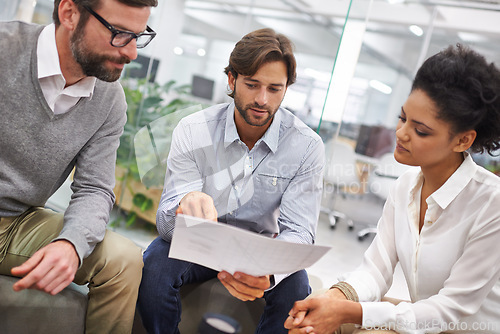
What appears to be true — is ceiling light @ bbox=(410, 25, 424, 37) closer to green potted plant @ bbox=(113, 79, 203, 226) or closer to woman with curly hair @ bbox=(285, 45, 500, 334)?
green potted plant @ bbox=(113, 79, 203, 226)

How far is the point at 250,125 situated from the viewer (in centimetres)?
135

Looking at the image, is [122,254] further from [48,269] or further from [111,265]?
[48,269]

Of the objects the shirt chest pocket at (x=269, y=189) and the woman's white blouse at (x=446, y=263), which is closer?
the woman's white blouse at (x=446, y=263)

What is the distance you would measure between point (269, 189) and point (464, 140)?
518 mm

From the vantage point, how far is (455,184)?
1.22m

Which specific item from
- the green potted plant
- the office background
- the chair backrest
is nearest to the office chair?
the office background

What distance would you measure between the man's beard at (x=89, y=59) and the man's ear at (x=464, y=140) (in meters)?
0.88

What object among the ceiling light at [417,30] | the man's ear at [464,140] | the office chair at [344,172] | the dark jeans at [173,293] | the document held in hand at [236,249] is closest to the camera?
the document held in hand at [236,249]

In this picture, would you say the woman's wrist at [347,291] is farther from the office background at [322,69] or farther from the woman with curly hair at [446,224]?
the office background at [322,69]

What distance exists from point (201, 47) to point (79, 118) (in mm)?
1662

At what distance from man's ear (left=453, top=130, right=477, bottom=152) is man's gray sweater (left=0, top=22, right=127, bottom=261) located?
955mm

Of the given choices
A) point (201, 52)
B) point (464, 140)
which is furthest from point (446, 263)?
point (201, 52)

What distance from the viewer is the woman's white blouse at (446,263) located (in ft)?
3.75

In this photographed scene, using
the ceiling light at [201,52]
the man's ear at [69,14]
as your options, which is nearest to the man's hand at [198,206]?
the man's ear at [69,14]
